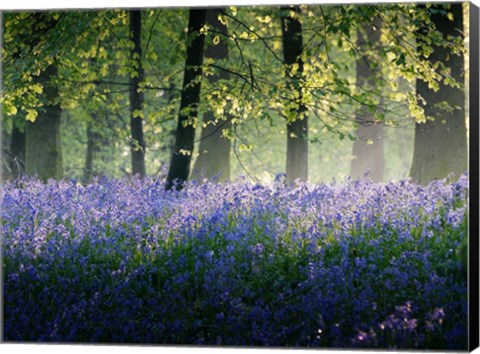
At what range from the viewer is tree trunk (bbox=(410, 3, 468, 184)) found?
6.74 m

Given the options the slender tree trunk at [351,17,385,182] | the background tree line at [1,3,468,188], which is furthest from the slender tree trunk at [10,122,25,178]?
the slender tree trunk at [351,17,385,182]

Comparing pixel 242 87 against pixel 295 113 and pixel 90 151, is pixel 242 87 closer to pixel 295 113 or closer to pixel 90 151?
pixel 295 113

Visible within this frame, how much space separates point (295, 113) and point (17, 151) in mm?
2928

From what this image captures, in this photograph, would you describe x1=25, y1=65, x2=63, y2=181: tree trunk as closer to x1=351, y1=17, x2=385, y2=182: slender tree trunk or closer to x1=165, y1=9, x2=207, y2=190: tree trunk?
x1=165, y1=9, x2=207, y2=190: tree trunk

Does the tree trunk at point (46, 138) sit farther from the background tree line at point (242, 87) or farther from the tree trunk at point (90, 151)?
the tree trunk at point (90, 151)

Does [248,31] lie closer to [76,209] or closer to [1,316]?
[76,209]

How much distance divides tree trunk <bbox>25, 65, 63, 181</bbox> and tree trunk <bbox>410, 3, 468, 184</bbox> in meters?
3.49

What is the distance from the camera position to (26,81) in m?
7.79

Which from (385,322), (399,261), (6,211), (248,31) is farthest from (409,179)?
(6,211)

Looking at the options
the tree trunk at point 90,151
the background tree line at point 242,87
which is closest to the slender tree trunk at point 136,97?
the background tree line at point 242,87

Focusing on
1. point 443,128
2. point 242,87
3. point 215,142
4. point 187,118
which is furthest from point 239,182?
point 443,128

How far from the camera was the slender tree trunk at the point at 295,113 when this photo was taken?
751 centimetres

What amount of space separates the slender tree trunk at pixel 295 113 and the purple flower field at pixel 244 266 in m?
0.63

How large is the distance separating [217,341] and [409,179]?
2235 mm
